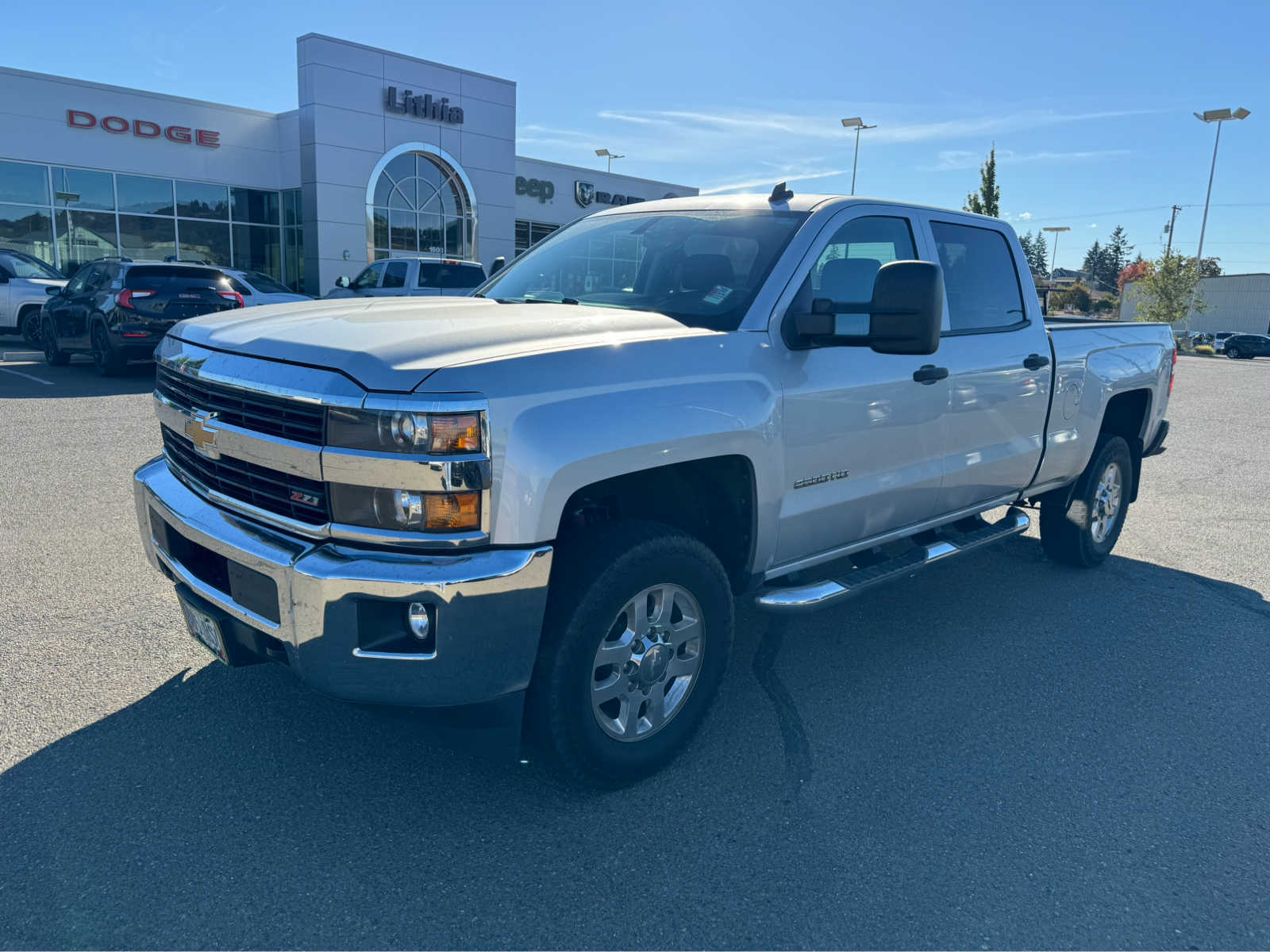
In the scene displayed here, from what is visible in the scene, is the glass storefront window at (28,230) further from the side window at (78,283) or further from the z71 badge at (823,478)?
the z71 badge at (823,478)

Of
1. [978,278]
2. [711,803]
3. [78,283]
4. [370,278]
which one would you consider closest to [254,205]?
[370,278]

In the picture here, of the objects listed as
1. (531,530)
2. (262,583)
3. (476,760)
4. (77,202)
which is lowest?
(476,760)

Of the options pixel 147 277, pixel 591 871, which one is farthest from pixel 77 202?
pixel 591 871

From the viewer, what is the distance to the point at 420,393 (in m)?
2.46

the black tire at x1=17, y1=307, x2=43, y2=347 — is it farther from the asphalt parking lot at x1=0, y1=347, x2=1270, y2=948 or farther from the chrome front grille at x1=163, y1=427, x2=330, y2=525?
the chrome front grille at x1=163, y1=427, x2=330, y2=525

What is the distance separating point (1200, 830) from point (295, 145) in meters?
26.2

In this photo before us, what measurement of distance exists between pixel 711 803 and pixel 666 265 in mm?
2104

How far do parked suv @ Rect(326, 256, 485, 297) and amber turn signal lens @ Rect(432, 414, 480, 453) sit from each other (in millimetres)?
13453

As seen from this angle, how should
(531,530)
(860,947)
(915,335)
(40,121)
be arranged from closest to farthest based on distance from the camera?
(860,947), (531,530), (915,335), (40,121)

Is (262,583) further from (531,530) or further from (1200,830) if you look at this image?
(1200,830)

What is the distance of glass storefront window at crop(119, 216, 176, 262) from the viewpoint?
23.1 meters

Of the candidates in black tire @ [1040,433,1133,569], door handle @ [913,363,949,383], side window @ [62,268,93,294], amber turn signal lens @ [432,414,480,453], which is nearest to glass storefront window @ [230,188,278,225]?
side window @ [62,268,93,294]

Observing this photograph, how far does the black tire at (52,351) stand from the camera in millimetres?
14102

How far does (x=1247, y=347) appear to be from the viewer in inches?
1928
